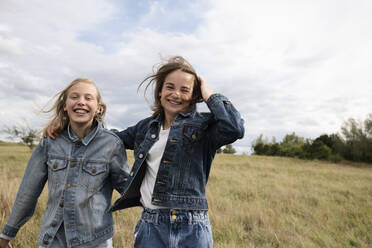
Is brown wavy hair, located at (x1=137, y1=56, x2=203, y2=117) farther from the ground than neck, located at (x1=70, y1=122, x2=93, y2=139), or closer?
farther from the ground

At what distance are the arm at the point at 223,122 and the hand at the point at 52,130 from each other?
134 cm

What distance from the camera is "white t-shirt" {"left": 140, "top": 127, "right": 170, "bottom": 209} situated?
2029mm

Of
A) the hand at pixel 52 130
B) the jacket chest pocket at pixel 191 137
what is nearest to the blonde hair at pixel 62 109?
the hand at pixel 52 130

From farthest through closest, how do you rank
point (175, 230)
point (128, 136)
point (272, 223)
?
point (272, 223) → point (128, 136) → point (175, 230)

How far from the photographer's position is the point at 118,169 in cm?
229

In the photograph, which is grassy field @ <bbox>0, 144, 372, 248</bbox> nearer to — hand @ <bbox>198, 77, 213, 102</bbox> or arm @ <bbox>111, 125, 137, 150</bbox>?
arm @ <bbox>111, 125, 137, 150</bbox>

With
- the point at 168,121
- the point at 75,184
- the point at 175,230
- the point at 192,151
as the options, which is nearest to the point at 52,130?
the point at 75,184

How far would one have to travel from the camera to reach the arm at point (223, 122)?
1.82 m

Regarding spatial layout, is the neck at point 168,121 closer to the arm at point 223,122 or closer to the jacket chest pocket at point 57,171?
the arm at point 223,122

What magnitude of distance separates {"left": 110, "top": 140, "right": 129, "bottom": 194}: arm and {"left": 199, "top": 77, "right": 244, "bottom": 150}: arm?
33.1 inches

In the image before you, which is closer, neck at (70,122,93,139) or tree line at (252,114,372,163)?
neck at (70,122,93,139)

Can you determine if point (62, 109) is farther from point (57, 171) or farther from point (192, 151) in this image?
point (192, 151)

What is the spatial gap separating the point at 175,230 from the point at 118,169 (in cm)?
77

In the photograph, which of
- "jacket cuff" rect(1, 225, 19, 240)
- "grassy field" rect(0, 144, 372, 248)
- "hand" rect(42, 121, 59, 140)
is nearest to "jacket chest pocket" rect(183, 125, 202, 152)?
"hand" rect(42, 121, 59, 140)
